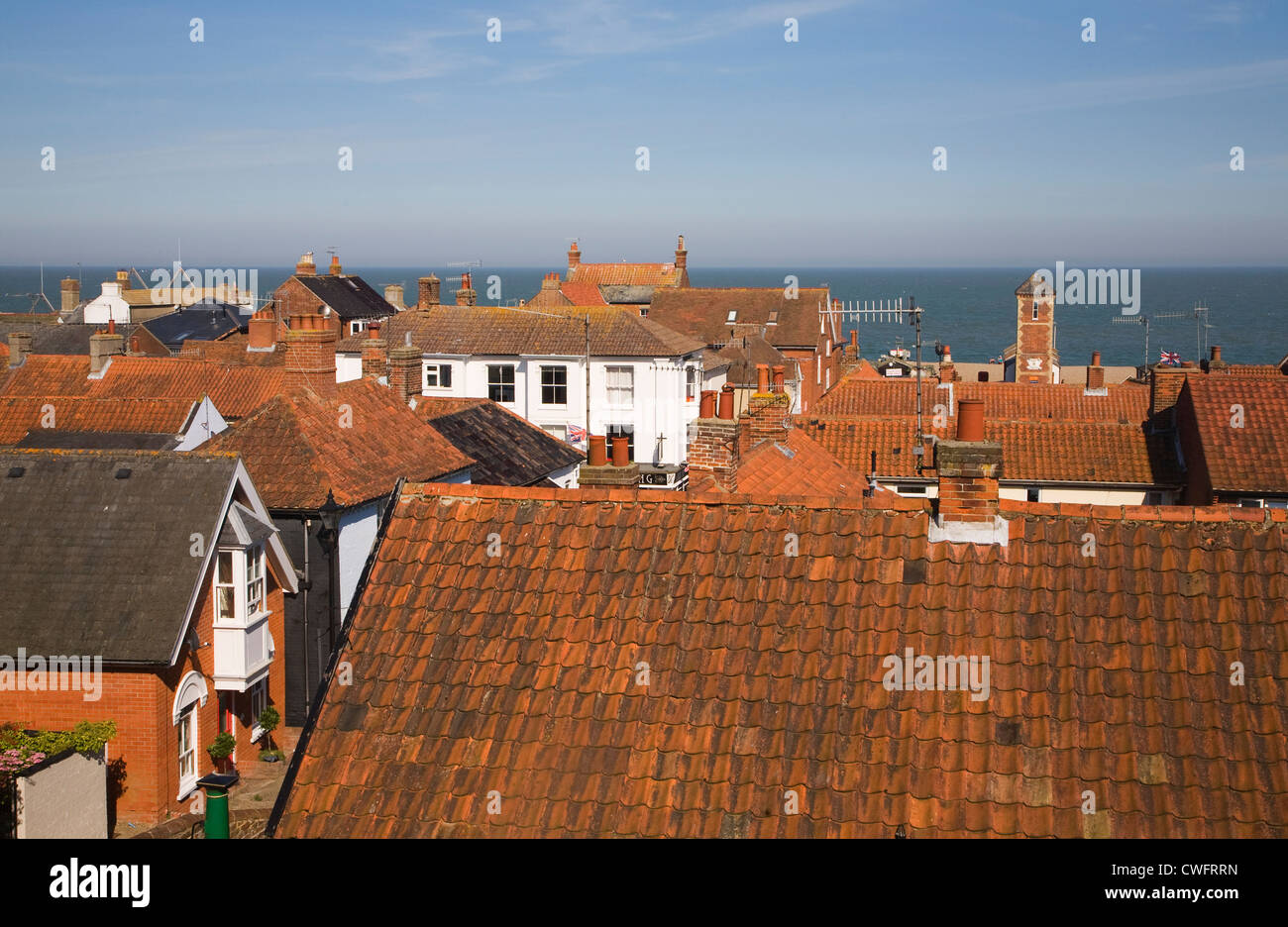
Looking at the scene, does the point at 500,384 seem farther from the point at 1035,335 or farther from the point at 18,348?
the point at 1035,335

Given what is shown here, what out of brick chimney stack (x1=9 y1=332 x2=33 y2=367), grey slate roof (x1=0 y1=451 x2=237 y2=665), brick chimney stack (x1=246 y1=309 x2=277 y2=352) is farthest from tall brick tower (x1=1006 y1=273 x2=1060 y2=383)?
grey slate roof (x1=0 y1=451 x2=237 y2=665)

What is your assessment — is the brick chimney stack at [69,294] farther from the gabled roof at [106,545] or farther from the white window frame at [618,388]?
the gabled roof at [106,545]

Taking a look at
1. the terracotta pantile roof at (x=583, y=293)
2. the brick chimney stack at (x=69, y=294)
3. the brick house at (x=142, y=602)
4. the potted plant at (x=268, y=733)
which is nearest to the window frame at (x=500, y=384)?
the brick house at (x=142, y=602)

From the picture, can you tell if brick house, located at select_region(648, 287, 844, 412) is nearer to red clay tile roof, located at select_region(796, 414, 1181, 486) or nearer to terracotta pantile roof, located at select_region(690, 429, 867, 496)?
red clay tile roof, located at select_region(796, 414, 1181, 486)

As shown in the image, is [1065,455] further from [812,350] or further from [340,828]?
[812,350]

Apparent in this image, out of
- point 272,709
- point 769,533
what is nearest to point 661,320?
point 272,709
